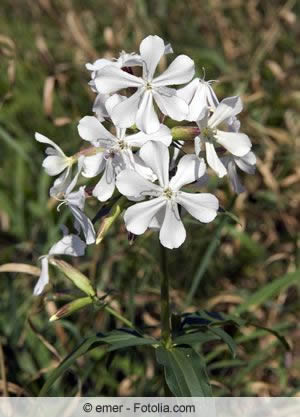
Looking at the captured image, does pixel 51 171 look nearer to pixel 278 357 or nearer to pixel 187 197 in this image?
pixel 187 197

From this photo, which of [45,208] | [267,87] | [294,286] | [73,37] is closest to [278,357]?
[294,286]

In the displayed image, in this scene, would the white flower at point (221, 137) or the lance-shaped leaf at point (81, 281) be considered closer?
the white flower at point (221, 137)

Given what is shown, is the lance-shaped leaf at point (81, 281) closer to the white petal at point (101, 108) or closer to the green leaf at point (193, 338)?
the green leaf at point (193, 338)

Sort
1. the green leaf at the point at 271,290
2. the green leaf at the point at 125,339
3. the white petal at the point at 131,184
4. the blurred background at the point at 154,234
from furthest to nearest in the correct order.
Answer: the blurred background at the point at 154,234, the green leaf at the point at 271,290, the green leaf at the point at 125,339, the white petal at the point at 131,184

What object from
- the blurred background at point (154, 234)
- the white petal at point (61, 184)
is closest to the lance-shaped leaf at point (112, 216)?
the white petal at point (61, 184)

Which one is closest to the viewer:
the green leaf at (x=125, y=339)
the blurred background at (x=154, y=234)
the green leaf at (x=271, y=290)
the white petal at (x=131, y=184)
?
the white petal at (x=131, y=184)

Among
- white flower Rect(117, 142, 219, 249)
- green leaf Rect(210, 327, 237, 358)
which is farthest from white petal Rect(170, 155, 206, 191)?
green leaf Rect(210, 327, 237, 358)
